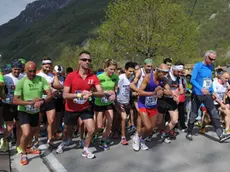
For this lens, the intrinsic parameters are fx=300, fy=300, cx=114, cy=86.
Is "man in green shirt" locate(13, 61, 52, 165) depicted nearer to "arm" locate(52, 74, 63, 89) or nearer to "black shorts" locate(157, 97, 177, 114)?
"arm" locate(52, 74, 63, 89)

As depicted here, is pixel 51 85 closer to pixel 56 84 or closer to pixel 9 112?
pixel 56 84

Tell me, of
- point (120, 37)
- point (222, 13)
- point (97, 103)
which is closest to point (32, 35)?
point (222, 13)

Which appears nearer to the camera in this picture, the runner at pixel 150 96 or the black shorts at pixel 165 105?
the runner at pixel 150 96

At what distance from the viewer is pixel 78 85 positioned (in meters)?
5.69

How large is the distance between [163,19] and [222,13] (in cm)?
6785

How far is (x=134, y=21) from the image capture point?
27406mm

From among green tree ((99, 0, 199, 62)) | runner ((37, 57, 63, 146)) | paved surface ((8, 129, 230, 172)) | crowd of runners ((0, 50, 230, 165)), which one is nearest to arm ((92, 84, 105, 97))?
crowd of runners ((0, 50, 230, 165))

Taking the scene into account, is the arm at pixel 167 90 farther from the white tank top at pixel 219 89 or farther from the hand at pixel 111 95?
the white tank top at pixel 219 89

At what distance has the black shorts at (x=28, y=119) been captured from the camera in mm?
5648

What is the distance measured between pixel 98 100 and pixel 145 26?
22428mm

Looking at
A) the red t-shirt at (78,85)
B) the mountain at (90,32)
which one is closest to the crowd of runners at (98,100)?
the red t-shirt at (78,85)

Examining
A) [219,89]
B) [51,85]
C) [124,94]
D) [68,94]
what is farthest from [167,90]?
[51,85]

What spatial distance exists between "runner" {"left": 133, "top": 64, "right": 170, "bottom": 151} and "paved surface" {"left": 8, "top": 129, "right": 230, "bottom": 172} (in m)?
0.45

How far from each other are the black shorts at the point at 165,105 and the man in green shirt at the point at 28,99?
251 cm
